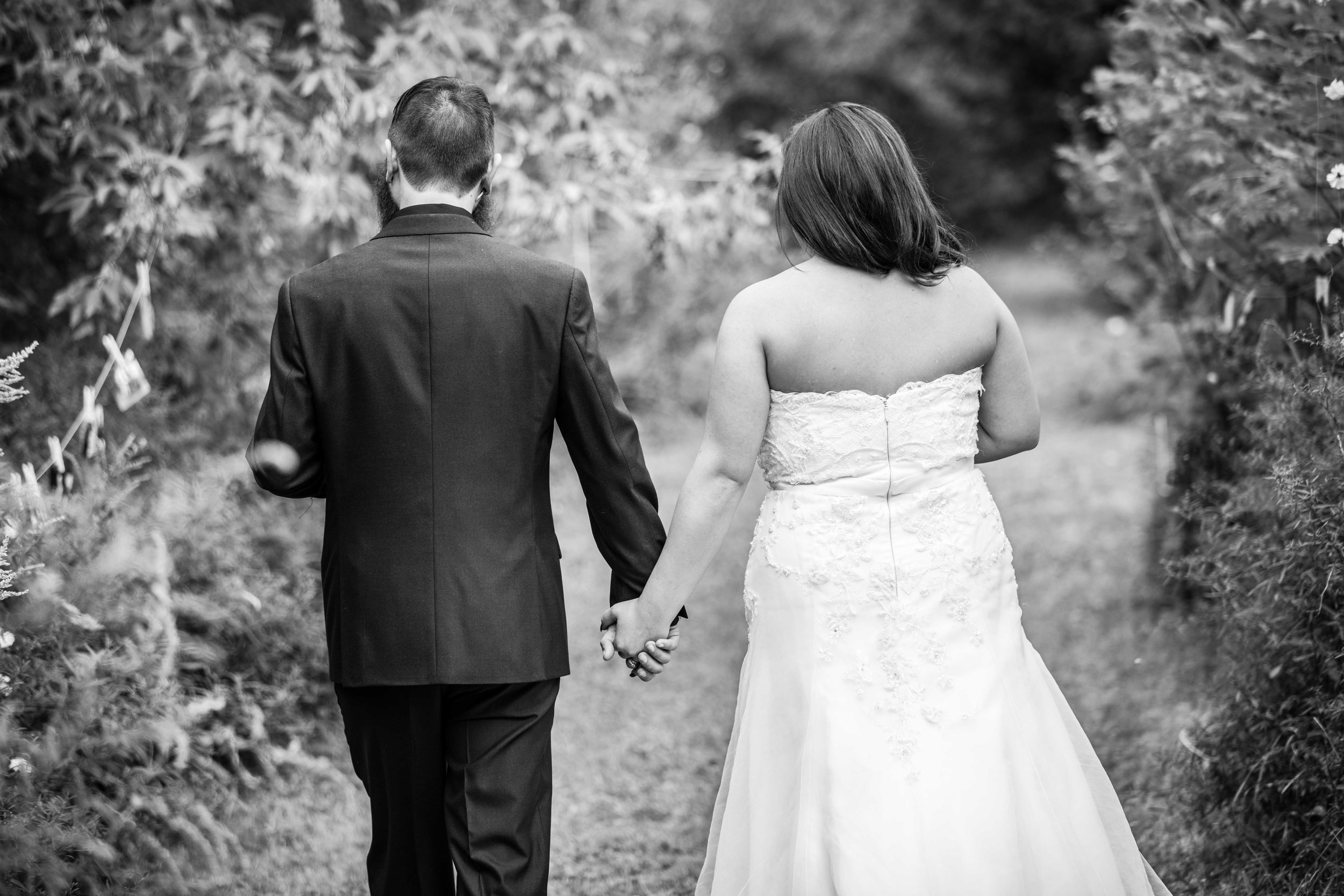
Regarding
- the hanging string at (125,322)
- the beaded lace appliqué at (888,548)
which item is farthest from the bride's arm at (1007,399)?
the hanging string at (125,322)

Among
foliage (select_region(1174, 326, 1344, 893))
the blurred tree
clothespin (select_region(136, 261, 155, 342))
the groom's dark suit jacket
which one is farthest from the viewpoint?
the blurred tree

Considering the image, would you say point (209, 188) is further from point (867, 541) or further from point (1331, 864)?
point (1331, 864)

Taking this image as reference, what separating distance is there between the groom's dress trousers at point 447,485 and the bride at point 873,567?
1.12 ft

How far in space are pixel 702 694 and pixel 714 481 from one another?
3126mm

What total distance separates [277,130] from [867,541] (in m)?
2.92

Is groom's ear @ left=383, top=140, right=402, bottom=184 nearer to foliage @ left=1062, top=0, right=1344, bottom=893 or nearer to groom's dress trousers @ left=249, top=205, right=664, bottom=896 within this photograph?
groom's dress trousers @ left=249, top=205, right=664, bottom=896

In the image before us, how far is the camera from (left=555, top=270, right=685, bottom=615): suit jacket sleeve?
9.46 ft

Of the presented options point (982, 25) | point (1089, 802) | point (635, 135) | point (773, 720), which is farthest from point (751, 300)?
point (982, 25)

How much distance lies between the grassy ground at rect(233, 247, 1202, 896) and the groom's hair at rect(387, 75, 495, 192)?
232 cm

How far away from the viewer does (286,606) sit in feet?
15.6

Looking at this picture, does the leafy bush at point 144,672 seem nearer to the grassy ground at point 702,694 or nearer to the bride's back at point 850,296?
the grassy ground at point 702,694

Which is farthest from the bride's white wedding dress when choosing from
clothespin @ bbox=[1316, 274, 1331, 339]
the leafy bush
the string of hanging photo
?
the string of hanging photo

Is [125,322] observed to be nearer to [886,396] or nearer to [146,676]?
[146,676]

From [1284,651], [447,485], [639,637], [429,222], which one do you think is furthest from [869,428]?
[1284,651]
